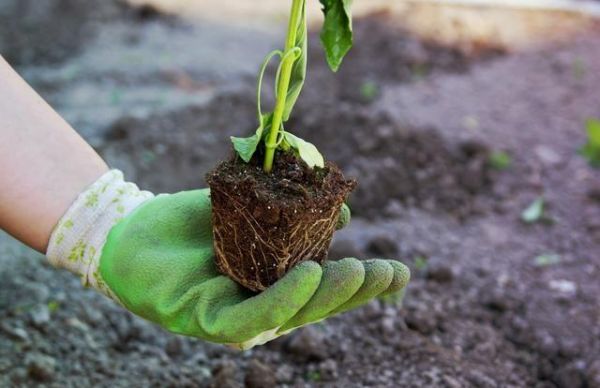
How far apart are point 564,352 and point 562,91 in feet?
6.92

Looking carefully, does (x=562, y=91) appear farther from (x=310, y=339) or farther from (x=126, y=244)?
(x=126, y=244)

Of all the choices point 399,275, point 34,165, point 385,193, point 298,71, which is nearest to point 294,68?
point 298,71

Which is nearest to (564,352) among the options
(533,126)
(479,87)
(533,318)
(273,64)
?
(533,318)

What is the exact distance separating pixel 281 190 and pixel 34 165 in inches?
19.2

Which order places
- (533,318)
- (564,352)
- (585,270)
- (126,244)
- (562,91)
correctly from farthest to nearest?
(562,91) → (585,270) → (533,318) → (564,352) → (126,244)

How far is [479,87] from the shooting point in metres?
3.84

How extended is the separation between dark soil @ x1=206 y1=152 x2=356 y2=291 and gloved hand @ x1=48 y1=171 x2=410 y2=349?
0.05 meters

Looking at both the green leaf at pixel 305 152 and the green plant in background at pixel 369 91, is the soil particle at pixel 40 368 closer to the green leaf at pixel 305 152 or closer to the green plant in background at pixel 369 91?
the green leaf at pixel 305 152

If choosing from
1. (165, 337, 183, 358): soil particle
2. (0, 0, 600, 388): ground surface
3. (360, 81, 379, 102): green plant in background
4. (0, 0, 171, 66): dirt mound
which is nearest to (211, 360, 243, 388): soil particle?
(0, 0, 600, 388): ground surface

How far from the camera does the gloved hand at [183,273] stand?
1.26 meters

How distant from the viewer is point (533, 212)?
2.82 m

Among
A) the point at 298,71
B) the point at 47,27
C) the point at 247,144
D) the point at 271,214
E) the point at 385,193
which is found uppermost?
the point at 47,27

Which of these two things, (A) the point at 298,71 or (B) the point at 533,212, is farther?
(B) the point at 533,212

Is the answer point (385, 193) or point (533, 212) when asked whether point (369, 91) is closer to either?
point (385, 193)
